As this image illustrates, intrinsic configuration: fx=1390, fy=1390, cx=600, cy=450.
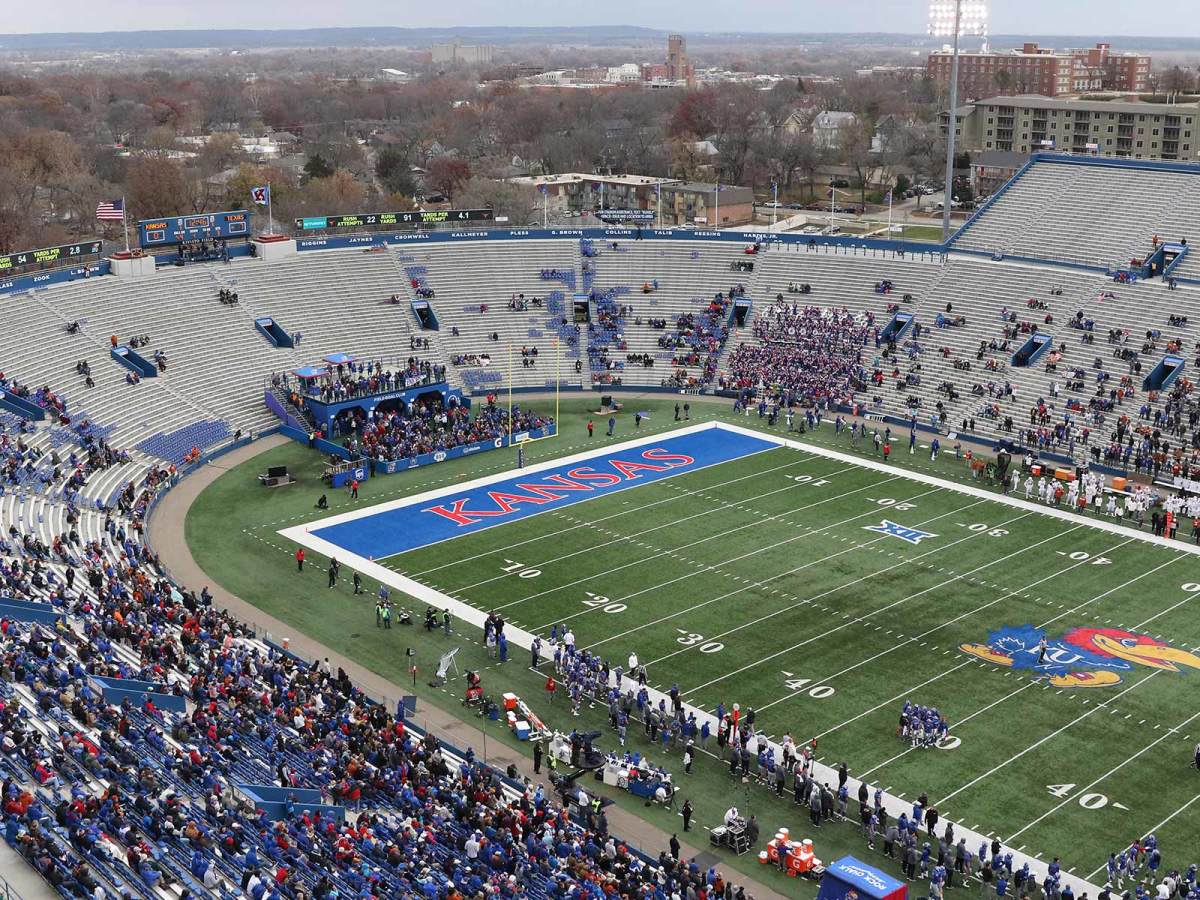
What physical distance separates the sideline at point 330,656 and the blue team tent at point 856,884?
7.25 feet

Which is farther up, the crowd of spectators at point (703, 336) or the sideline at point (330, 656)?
the crowd of spectators at point (703, 336)

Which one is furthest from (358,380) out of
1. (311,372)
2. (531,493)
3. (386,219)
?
(386,219)

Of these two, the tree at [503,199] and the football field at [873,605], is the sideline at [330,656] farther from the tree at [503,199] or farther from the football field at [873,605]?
the tree at [503,199]

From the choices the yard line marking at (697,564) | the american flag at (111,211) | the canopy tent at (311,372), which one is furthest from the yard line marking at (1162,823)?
the american flag at (111,211)

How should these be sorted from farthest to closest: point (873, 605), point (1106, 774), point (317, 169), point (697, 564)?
point (317, 169), point (697, 564), point (873, 605), point (1106, 774)

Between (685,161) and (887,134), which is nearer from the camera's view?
(685,161)

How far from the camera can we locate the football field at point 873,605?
95.3 ft

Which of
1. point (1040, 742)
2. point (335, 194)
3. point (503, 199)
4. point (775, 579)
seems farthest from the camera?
point (335, 194)

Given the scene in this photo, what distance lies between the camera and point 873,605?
37562mm

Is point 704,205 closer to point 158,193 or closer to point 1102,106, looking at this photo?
point 158,193

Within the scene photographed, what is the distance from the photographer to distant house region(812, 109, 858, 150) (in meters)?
148

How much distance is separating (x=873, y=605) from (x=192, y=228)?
Result: 1473 inches

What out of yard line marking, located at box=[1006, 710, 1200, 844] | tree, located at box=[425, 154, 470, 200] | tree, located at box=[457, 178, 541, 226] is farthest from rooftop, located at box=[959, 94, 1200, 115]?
yard line marking, located at box=[1006, 710, 1200, 844]

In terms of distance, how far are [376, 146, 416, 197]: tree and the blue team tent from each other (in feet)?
339
